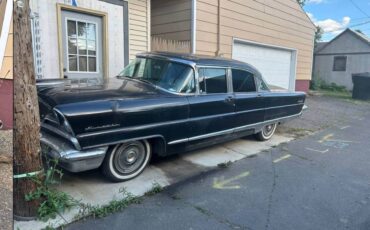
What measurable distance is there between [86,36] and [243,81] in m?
3.48

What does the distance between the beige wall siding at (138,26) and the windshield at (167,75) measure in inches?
106

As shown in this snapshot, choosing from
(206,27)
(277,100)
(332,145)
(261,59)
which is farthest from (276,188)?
(261,59)

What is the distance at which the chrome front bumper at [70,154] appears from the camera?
3.08m

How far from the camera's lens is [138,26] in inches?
285

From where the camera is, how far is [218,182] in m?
3.89

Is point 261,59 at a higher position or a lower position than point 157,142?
higher

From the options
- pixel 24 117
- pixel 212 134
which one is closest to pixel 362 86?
pixel 212 134

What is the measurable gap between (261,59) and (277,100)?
5964mm

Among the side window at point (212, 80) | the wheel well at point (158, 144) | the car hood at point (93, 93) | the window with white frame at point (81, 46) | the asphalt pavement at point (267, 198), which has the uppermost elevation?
the window with white frame at point (81, 46)

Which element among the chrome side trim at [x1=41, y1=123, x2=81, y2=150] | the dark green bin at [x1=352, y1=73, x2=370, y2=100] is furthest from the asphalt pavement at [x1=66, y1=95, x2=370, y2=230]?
the dark green bin at [x1=352, y1=73, x2=370, y2=100]

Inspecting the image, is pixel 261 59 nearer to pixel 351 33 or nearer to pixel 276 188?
pixel 276 188

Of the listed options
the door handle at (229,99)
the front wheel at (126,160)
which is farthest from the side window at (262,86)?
the front wheel at (126,160)

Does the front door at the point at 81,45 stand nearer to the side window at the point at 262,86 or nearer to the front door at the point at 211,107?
the front door at the point at 211,107

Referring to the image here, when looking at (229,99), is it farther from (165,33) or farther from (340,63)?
(340,63)
